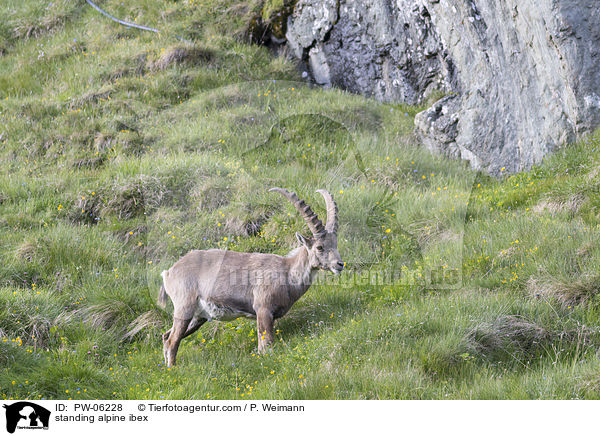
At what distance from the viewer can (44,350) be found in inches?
301

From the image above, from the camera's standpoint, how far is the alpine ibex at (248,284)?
24.0 ft

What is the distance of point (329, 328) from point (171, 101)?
8.38 meters

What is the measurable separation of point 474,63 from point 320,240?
272 inches

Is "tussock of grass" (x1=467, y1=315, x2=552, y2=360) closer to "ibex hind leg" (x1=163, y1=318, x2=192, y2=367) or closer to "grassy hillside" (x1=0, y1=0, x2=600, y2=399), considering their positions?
"grassy hillside" (x1=0, y1=0, x2=600, y2=399)

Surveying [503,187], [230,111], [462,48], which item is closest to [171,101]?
[230,111]

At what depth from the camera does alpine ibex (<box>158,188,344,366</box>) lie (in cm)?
730

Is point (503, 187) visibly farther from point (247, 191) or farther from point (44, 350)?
point (44, 350)

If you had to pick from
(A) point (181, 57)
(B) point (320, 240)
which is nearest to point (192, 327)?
(B) point (320, 240)

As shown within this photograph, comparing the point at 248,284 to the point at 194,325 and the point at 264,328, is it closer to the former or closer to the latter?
the point at 264,328
